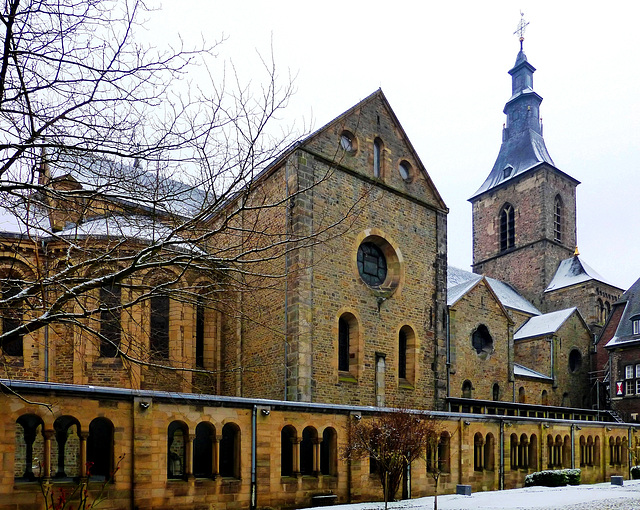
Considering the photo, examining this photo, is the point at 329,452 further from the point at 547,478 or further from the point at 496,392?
the point at 496,392

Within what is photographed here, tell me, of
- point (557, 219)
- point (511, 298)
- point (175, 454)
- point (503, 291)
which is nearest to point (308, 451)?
point (175, 454)

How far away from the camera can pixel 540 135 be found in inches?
2311

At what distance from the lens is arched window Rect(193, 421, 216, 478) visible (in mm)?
14828

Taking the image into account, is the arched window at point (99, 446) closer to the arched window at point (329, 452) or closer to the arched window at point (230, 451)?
the arched window at point (230, 451)

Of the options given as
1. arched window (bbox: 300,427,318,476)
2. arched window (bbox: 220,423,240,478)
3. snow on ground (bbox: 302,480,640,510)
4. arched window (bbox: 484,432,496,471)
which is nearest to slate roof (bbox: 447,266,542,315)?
arched window (bbox: 484,432,496,471)

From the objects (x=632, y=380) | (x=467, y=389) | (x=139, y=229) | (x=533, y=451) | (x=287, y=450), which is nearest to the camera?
(x=139, y=229)

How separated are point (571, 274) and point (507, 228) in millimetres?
7333

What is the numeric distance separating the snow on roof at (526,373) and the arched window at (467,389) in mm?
6099

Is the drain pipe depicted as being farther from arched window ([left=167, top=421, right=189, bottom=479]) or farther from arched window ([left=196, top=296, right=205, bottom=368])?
arched window ([left=196, top=296, right=205, bottom=368])

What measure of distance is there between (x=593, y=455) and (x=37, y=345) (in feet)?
72.3

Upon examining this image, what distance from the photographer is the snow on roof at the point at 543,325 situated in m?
41.5

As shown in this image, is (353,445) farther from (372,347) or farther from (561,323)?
(561,323)

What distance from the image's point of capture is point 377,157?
23.5 meters

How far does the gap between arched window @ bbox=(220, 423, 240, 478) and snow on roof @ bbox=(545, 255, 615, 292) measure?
40648 mm
